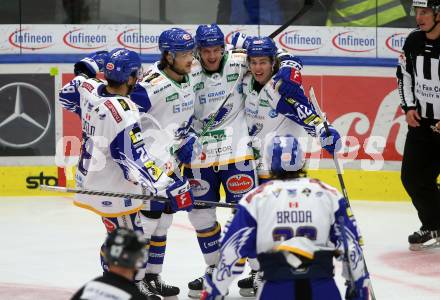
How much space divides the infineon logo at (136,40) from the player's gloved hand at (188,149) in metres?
3.14

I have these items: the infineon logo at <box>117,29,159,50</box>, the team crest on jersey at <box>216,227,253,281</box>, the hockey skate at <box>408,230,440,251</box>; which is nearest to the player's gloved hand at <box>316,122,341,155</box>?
the hockey skate at <box>408,230,440,251</box>

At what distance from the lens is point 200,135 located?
6.05m

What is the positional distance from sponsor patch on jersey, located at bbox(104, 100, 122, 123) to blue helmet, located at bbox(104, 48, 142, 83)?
5.5 inches

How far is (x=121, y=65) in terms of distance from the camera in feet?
16.6

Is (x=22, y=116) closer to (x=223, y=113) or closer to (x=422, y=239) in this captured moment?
(x=223, y=113)

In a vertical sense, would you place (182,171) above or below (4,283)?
above

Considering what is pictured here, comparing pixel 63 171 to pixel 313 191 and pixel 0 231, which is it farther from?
pixel 313 191

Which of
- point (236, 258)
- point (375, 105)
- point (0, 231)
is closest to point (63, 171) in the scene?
point (0, 231)

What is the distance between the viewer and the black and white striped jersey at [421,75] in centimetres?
712

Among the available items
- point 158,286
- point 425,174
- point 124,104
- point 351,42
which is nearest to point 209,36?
point 124,104

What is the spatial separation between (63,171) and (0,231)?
4.06 feet

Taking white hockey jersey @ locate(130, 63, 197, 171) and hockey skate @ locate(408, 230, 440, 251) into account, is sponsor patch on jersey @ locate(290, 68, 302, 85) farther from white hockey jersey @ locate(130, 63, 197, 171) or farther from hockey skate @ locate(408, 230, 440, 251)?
hockey skate @ locate(408, 230, 440, 251)

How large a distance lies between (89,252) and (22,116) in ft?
7.04

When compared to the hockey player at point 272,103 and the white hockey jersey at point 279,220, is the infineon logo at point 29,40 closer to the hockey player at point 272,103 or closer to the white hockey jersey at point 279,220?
the hockey player at point 272,103
